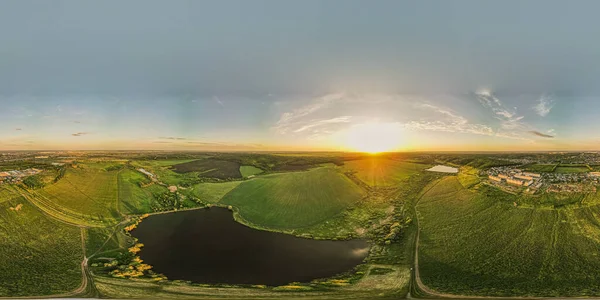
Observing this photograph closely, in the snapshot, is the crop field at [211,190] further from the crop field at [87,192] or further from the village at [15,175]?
the village at [15,175]

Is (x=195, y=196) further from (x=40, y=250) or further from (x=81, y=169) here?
(x=40, y=250)

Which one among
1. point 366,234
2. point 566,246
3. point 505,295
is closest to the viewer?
point 505,295

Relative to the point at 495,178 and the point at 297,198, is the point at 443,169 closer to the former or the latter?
the point at 495,178

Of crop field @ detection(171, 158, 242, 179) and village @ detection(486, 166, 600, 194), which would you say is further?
crop field @ detection(171, 158, 242, 179)

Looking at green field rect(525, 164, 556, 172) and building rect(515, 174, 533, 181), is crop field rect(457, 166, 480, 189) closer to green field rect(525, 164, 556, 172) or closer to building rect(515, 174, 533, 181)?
building rect(515, 174, 533, 181)

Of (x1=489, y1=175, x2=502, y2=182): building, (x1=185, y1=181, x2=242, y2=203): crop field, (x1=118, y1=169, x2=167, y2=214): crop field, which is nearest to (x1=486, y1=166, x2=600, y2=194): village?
(x1=489, y1=175, x2=502, y2=182): building

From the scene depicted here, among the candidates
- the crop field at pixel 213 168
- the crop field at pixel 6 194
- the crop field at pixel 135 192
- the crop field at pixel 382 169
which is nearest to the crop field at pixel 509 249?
the crop field at pixel 382 169

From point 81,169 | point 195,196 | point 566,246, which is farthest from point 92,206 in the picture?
point 566,246
